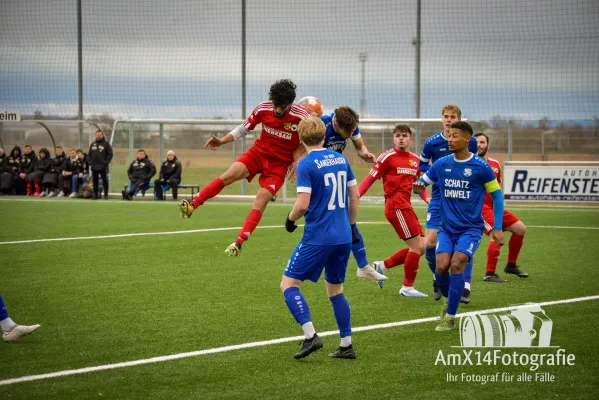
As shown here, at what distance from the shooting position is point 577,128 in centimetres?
2747

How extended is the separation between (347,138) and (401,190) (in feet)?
5.64

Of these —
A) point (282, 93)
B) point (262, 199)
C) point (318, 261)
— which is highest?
point (282, 93)

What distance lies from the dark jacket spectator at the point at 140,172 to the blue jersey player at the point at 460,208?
71.6 ft

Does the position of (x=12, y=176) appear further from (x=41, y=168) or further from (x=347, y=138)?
(x=347, y=138)

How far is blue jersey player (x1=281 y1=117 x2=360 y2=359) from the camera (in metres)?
6.79

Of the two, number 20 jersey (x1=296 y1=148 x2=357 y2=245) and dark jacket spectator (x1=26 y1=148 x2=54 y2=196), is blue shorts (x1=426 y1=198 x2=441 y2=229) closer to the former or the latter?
number 20 jersey (x1=296 y1=148 x2=357 y2=245)

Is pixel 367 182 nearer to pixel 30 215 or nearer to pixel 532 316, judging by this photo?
pixel 532 316

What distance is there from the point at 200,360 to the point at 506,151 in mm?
22849

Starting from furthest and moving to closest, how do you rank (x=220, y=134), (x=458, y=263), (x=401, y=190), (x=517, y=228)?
(x=220, y=134)
(x=517, y=228)
(x=401, y=190)
(x=458, y=263)

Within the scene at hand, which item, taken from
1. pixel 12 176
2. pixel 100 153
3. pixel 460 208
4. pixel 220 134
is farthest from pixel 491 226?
pixel 12 176

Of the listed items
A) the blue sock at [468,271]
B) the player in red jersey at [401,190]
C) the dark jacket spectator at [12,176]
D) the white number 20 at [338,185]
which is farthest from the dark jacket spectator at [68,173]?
the white number 20 at [338,185]

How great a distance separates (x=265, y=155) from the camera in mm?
11133

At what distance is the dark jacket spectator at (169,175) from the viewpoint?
94.1 feet

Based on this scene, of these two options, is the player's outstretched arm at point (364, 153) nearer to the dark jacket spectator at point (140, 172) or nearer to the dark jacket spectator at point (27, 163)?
the dark jacket spectator at point (140, 172)
